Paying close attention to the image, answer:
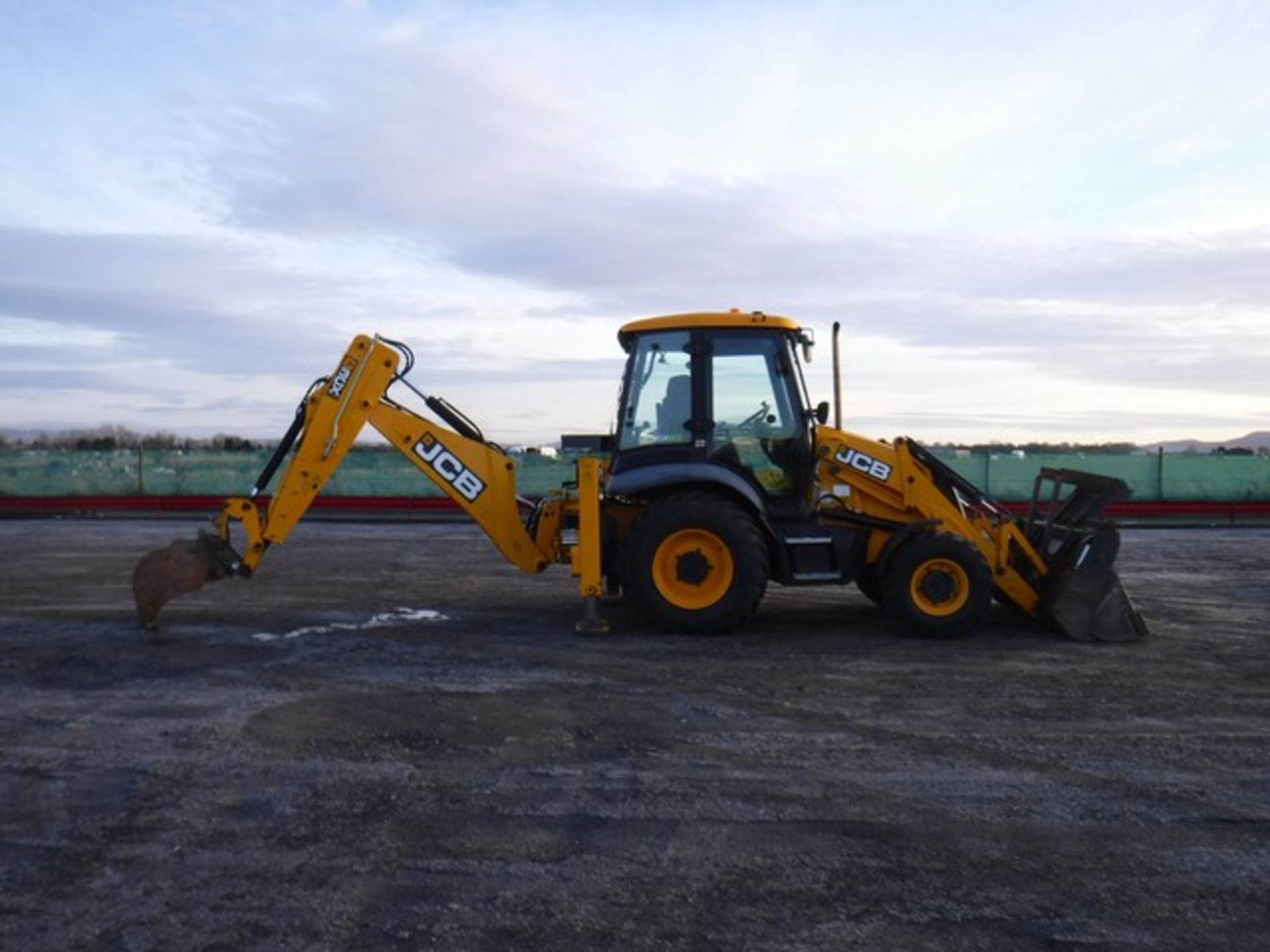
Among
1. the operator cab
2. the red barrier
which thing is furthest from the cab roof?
the red barrier

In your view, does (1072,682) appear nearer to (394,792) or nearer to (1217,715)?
(1217,715)

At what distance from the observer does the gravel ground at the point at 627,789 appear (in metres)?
4.06

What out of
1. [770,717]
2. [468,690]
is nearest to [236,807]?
[468,690]

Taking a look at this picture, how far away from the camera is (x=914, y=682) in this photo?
783 cm

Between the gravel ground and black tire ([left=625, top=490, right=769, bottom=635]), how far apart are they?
9.6 inches

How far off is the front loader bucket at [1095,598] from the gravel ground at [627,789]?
289 mm

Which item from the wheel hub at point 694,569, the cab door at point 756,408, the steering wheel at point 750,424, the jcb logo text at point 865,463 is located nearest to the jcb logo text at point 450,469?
the wheel hub at point 694,569

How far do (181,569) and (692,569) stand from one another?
4.18m

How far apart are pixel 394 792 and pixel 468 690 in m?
2.11

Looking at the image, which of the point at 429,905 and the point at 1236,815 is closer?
the point at 429,905

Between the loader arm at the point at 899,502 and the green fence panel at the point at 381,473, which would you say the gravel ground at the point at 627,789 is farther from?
the green fence panel at the point at 381,473

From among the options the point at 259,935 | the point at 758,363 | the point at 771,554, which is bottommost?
the point at 259,935

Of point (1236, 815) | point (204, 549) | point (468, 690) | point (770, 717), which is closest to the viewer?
point (1236, 815)

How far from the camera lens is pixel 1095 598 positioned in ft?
31.0
